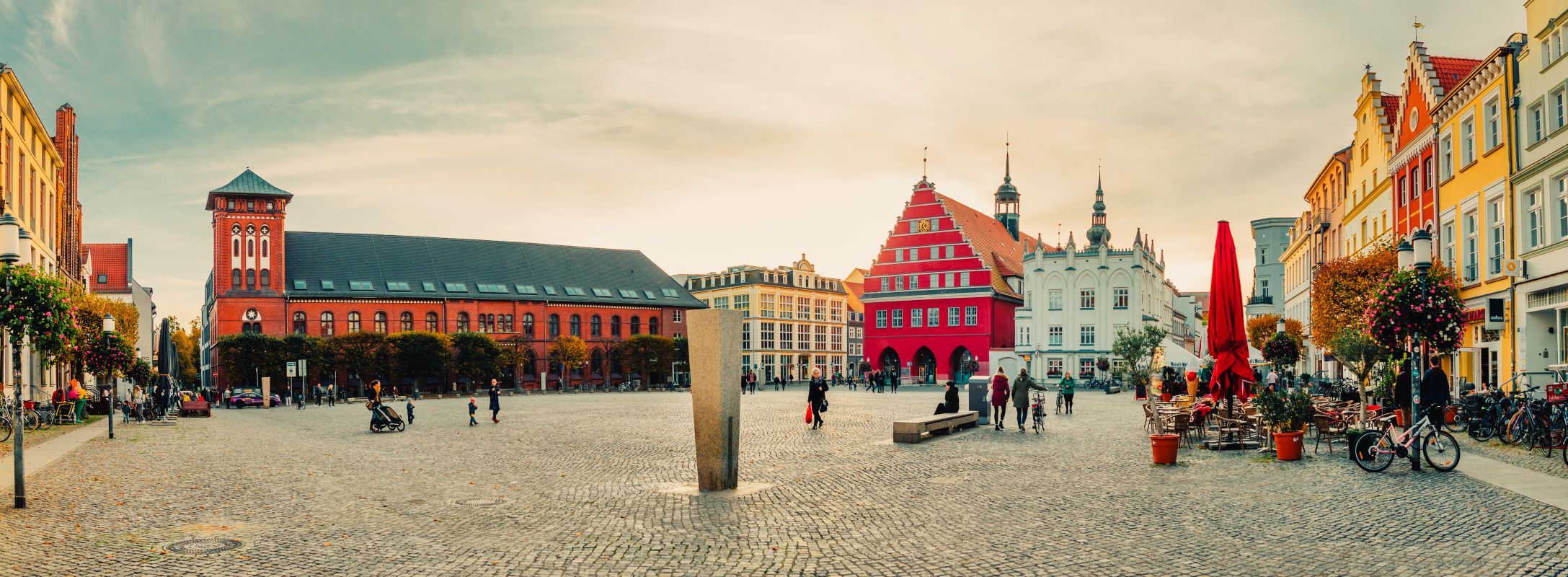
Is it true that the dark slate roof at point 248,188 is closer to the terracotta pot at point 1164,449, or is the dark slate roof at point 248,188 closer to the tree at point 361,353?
the tree at point 361,353

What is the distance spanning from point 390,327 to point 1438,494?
76.8 meters

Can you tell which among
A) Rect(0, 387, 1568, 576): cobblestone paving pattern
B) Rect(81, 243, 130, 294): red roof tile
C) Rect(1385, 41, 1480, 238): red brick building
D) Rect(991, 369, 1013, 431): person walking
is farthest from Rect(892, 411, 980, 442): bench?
Rect(81, 243, 130, 294): red roof tile

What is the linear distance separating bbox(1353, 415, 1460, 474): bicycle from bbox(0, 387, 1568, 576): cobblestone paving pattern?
306 millimetres

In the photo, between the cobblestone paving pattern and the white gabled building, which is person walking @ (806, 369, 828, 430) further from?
the white gabled building

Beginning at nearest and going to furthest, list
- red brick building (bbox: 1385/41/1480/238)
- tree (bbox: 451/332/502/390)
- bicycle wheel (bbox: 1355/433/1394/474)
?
1. bicycle wheel (bbox: 1355/433/1394/474)
2. red brick building (bbox: 1385/41/1480/238)
3. tree (bbox: 451/332/502/390)

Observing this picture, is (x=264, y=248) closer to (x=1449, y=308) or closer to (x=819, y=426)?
(x=819, y=426)

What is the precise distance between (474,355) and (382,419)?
4755 cm

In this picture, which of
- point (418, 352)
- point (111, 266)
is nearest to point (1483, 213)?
point (418, 352)

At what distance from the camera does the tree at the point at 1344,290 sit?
96.9 ft

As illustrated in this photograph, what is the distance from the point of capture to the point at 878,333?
8562 centimetres

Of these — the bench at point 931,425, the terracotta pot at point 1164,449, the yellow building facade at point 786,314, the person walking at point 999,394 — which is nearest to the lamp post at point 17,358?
the bench at point 931,425

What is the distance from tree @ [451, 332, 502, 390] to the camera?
2879 inches

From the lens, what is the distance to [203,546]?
9797mm

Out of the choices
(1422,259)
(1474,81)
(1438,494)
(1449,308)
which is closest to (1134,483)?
(1438,494)
